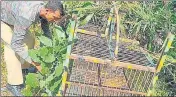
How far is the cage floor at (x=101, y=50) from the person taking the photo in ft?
12.3

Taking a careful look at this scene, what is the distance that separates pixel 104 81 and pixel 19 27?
0.91m

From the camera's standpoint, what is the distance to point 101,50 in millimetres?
3955

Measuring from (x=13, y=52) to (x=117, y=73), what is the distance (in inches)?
40.5

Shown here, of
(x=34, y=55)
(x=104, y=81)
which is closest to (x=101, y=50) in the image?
(x=104, y=81)

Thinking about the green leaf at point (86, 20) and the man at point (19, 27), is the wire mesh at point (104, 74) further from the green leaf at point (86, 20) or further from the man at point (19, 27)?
the man at point (19, 27)

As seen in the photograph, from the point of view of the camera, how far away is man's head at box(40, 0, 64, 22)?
12.4ft

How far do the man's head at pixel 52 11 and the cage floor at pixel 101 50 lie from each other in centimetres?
33

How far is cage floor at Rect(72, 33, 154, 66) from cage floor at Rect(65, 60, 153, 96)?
0.14 meters

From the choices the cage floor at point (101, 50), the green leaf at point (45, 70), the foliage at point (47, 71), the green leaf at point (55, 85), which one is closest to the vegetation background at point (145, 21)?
the cage floor at point (101, 50)

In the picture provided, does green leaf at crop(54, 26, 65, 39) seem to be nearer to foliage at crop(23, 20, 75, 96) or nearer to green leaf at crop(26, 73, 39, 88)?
foliage at crop(23, 20, 75, 96)

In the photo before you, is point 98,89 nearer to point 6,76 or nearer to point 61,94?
point 61,94

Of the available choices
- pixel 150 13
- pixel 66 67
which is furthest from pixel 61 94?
pixel 150 13

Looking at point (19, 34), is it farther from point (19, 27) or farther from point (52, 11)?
point (52, 11)

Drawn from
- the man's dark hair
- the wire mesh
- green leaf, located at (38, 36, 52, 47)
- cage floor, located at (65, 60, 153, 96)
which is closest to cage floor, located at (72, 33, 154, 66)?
the wire mesh
